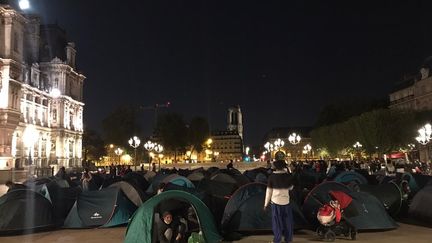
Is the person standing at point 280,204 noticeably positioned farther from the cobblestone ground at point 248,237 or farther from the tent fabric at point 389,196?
the tent fabric at point 389,196

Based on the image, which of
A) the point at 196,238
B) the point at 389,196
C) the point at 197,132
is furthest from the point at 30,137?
the point at 196,238

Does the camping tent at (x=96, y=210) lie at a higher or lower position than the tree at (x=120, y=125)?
lower

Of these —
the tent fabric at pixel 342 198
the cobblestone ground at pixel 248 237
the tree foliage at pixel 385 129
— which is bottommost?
the cobblestone ground at pixel 248 237

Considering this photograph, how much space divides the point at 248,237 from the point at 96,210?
5.93 metres

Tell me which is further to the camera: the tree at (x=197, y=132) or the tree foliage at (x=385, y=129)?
the tree at (x=197, y=132)

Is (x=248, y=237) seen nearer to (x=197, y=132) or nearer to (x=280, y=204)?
(x=280, y=204)

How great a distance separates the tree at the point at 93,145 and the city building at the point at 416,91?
245 ft

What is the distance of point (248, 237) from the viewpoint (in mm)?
12555

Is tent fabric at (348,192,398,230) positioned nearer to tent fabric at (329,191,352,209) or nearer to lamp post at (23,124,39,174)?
tent fabric at (329,191,352,209)

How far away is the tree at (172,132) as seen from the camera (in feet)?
303

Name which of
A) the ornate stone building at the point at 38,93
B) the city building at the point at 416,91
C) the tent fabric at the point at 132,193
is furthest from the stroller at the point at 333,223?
the city building at the point at 416,91

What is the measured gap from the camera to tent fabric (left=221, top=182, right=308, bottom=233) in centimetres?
1288

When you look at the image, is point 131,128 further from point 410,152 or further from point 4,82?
point 410,152

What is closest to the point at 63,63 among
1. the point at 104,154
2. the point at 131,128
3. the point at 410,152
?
the point at 131,128
